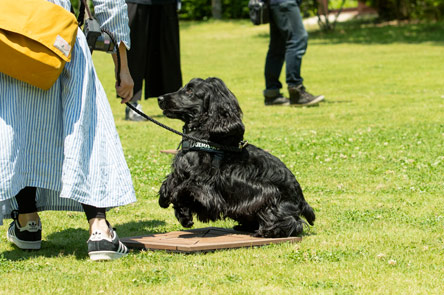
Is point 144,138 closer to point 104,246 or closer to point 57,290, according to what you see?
point 104,246

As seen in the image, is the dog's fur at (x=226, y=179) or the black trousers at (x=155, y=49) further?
the black trousers at (x=155, y=49)

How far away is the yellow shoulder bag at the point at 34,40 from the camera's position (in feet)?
13.1

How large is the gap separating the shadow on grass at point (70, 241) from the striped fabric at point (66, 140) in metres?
0.53

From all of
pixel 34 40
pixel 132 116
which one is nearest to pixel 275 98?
pixel 132 116

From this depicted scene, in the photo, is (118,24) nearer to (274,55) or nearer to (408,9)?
(274,55)

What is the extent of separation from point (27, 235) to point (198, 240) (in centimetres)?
110

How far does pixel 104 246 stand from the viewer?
14.2 feet

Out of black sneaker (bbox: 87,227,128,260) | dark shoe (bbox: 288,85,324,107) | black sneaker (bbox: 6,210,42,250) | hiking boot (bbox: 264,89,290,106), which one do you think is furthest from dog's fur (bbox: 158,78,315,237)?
hiking boot (bbox: 264,89,290,106)

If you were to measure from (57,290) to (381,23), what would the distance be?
29547 millimetres

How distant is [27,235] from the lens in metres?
4.72

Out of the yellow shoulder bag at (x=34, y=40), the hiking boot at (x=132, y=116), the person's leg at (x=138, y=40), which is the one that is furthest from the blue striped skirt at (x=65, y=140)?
the hiking boot at (x=132, y=116)

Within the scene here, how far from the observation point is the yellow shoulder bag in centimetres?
399

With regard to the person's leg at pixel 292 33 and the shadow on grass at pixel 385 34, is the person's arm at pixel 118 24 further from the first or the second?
the shadow on grass at pixel 385 34

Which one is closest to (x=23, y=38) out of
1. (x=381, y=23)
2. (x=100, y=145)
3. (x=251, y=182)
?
(x=100, y=145)
